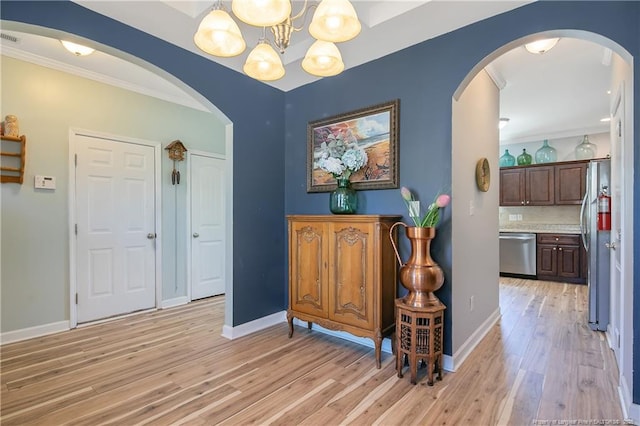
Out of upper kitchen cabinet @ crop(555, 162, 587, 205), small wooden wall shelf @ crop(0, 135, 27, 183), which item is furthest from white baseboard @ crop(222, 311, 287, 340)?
upper kitchen cabinet @ crop(555, 162, 587, 205)

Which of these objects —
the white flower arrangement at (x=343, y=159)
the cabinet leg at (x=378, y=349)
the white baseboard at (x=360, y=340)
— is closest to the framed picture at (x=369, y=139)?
the white flower arrangement at (x=343, y=159)

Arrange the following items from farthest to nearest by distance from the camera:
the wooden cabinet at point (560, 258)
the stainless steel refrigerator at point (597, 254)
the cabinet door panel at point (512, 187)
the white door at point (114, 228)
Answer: the cabinet door panel at point (512, 187)
the wooden cabinet at point (560, 258)
the white door at point (114, 228)
the stainless steel refrigerator at point (597, 254)

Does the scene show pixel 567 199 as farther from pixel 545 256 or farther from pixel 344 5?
pixel 344 5

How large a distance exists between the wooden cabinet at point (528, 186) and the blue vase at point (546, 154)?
0.79 ft

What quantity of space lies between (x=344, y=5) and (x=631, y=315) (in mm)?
2318

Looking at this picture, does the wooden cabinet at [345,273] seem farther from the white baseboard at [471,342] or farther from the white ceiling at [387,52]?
the white ceiling at [387,52]

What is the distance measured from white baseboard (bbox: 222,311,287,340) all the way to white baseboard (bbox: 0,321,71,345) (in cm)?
165

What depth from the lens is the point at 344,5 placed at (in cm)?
150

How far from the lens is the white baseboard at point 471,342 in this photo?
2.44 metres

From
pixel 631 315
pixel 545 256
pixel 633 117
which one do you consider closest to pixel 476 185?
pixel 633 117

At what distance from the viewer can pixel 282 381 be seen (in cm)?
225

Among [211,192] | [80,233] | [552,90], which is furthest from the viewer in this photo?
[211,192]

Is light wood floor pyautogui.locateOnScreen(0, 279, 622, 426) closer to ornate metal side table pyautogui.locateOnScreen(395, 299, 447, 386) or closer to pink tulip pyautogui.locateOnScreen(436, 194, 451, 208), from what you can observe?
ornate metal side table pyautogui.locateOnScreen(395, 299, 447, 386)

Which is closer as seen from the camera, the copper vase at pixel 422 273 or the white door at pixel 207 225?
the copper vase at pixel 422 273
